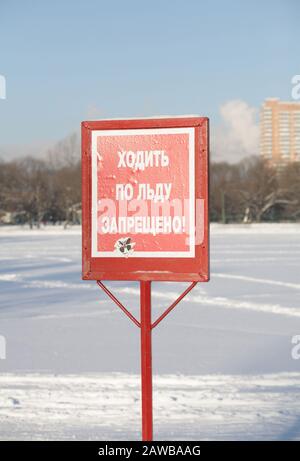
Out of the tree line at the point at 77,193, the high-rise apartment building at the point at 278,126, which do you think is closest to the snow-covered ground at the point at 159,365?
the tree line at the point at 77,193

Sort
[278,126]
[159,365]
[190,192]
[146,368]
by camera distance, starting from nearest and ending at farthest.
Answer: [190,192] < [146,368] < [159,365] < [278,126]

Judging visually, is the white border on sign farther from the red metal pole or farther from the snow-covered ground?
the snow-covered ground

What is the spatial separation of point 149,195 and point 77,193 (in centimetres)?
8050

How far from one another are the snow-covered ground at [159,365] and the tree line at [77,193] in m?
63.4

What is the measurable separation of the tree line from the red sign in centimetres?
7230

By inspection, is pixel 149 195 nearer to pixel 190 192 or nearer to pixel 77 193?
pixel 190 192

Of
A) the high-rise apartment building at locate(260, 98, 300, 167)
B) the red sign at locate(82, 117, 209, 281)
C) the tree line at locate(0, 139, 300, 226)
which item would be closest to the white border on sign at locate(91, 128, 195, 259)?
the red sign at locate(82, 117, 209, 281)

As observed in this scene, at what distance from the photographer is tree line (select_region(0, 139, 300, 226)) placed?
80.7 m

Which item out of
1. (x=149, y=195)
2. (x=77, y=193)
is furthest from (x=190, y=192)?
(x=77, y=193)

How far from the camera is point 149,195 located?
4000 mm

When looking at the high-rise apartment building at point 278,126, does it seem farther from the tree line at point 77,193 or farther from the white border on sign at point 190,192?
the white border on sign at point 190,192

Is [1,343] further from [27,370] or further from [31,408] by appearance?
[31,408]
